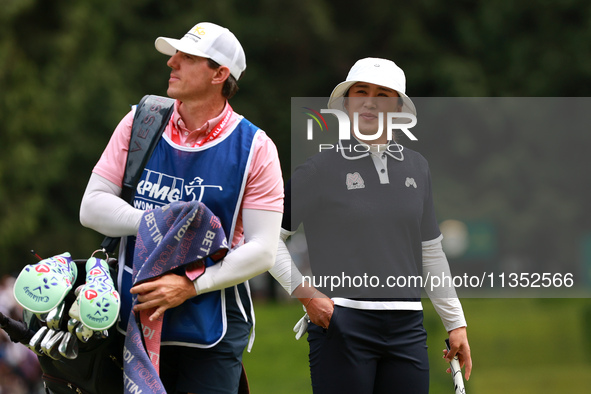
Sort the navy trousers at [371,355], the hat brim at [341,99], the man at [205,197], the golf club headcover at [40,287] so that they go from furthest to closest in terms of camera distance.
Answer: the hat brim at [341,99]
the navy trousers at [371,355]
the man at [205,197]
the golf club headcover at [40,287]

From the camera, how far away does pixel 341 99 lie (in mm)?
4062

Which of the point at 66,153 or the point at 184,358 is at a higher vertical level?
the point at 66,153

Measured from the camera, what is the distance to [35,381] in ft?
33.0

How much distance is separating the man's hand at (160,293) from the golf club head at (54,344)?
0.26 meters

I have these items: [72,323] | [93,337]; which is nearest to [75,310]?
[72,323]

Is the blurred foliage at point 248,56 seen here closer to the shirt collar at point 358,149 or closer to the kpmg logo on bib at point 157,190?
the shirt collar at point 358,149

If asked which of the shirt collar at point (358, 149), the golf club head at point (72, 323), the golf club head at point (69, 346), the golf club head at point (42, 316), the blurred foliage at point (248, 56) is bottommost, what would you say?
the golf club head at point (69, 346)

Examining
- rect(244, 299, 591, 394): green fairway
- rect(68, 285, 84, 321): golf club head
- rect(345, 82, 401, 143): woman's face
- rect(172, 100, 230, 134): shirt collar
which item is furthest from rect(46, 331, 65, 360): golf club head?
rect(244, 299, 591, 394): green fairway

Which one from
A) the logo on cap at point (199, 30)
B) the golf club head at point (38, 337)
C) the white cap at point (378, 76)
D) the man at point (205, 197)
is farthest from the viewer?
the white cap at point (378, 76)

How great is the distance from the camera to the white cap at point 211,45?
351 centimetres

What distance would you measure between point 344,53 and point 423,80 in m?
2.62

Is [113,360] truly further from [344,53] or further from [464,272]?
[344,53]

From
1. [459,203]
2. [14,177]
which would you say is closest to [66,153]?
[14,177]

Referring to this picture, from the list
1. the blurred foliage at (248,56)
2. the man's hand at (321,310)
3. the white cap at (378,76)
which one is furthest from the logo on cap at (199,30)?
the blurred foliage at (248,56)
